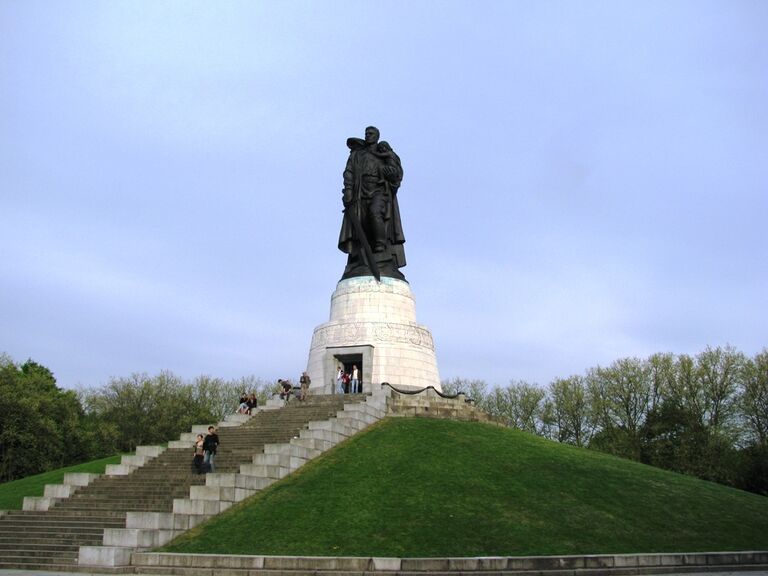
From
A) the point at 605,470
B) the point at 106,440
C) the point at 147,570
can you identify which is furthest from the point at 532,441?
the point at 106,440

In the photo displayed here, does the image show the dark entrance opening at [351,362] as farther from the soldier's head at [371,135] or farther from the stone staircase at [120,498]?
the soldier's head at [371,135]

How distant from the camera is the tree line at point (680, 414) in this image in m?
45.7

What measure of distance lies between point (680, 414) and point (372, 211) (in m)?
27.2

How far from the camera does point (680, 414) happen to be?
1954 inches

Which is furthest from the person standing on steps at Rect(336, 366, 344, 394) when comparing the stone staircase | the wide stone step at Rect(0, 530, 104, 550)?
the wide stone step at Rect(0, 530, 104, 550)

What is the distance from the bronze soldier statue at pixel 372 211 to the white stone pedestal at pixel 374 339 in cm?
133

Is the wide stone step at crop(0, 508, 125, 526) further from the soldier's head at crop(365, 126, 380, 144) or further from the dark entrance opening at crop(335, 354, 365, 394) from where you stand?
the soldier's head at crop(365, 126, 380, 144)

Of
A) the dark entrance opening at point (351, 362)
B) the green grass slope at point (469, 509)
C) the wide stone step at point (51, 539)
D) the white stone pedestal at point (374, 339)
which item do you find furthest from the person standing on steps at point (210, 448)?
the dark entrance opening at point (351, 362)

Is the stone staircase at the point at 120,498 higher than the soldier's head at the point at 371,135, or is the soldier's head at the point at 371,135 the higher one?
the soldier's head at the point at 371,135

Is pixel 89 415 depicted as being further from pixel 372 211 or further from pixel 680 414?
pixel 680 414

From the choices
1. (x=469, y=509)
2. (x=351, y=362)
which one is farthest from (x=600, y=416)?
(x=469, y=509)

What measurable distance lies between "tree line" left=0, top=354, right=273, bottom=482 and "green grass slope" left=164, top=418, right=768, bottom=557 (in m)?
29.4

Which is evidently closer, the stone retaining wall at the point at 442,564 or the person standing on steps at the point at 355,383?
the stone retaining wall at the point at 442,564

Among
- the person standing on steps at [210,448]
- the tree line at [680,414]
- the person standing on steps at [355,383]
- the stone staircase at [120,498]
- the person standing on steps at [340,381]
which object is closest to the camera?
the stone staircase at [120,498]
